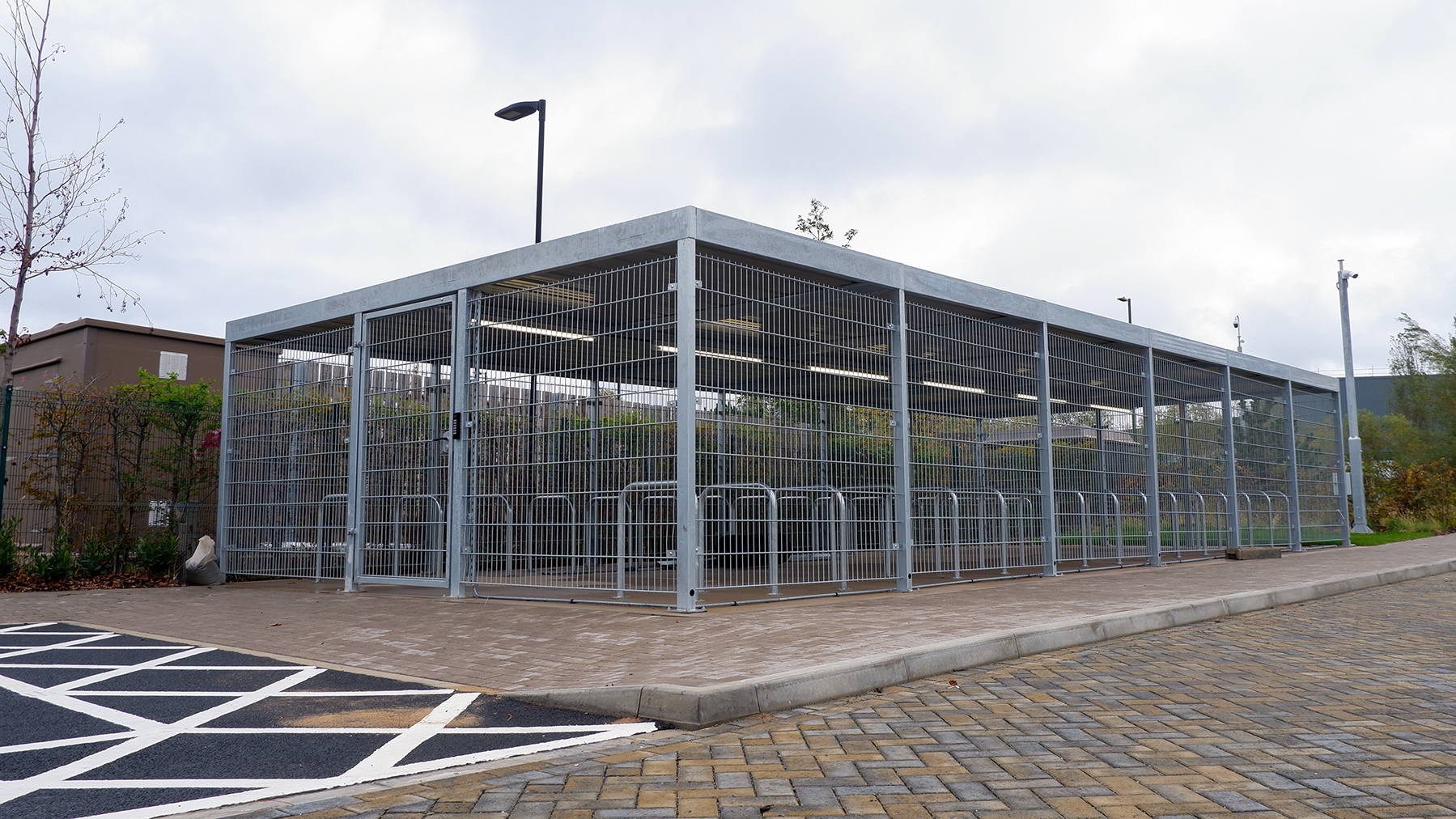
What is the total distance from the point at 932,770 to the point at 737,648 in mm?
2475

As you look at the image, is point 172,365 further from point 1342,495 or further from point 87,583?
point 1342,495

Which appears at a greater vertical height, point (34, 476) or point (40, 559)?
point (34, 476)

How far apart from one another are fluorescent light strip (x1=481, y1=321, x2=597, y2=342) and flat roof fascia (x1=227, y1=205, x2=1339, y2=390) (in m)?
0.45

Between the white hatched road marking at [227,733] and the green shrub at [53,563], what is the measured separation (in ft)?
19.6

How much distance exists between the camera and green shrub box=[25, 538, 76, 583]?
11.4 metres

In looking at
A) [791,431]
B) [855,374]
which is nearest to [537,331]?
[791,431]

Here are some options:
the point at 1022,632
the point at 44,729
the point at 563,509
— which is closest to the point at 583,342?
the point at 563,509

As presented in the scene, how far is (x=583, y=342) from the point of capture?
29.1ft

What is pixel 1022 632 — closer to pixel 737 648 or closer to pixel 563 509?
pixel 737 648

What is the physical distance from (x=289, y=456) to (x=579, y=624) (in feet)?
20.8

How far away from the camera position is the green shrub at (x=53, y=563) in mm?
11438

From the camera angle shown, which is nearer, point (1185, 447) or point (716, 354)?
point (716, 354)

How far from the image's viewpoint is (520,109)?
489 inches

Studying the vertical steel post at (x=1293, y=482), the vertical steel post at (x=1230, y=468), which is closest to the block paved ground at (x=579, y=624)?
the vertical steel post at (x=1230, y=468)
